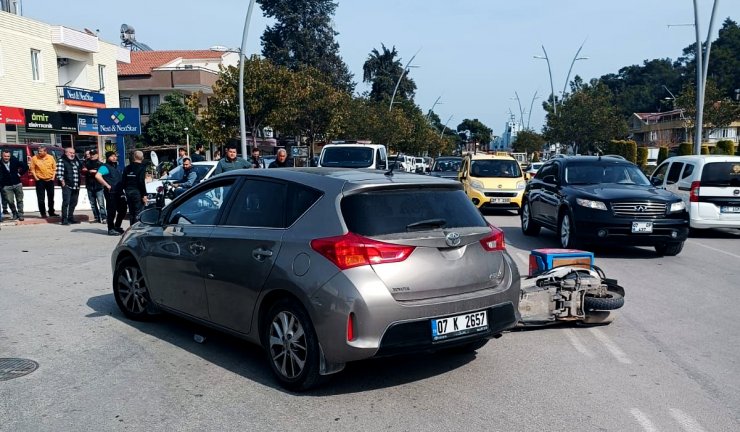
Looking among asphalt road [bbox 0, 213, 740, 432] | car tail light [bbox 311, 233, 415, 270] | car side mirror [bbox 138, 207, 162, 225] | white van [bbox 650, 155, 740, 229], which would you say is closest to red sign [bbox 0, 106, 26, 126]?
asphalt road [bbox 0, 213, 740, 432]

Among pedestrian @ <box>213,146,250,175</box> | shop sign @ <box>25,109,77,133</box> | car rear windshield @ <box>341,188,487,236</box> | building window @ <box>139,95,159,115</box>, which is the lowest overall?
car rear windshield @ <box>341,188,487,236</box>

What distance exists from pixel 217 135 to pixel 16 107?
32.5ft

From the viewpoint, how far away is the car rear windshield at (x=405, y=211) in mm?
4652

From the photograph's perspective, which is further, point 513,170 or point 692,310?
point 513,170

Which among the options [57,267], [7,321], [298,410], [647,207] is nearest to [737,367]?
[298,410]

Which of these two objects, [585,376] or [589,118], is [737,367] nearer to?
[585,376]

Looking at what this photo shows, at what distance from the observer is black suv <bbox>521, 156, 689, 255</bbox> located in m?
10.6

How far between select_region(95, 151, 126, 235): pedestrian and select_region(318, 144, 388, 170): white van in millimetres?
6067

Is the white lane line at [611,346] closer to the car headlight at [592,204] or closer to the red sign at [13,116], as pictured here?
the car headlight at [592,204]

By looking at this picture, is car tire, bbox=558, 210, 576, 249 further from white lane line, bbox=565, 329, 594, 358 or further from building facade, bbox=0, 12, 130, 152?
building facade, bbox=0, 12, 130, 152

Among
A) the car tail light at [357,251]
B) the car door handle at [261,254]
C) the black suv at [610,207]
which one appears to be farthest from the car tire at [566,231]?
the car door handle at [261,254]

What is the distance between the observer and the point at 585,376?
5148 millimetres

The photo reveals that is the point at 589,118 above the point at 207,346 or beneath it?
above

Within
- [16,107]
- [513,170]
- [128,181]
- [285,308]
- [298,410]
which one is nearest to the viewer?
[298,410]
